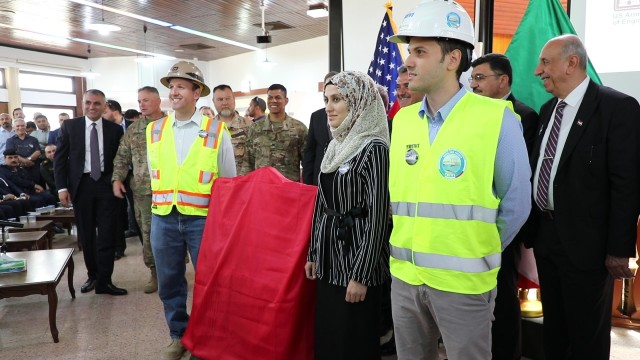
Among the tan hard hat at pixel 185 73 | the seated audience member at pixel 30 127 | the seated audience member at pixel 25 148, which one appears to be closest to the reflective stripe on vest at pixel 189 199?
the tan hard hat at pixel 185 73

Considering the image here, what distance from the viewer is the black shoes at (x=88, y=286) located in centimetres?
414

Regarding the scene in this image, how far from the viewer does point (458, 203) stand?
1360mm

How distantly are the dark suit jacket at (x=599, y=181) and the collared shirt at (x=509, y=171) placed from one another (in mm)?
624

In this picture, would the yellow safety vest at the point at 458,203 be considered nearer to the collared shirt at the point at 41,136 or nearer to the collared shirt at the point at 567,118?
the collared shirt at the point at 567,118

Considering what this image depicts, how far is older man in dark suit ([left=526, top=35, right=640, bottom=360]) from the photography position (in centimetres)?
182

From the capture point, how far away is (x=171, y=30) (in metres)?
10.7

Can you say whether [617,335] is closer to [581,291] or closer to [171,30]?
[581,291]

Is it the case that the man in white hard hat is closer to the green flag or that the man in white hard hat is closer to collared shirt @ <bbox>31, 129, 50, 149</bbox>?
the green flag

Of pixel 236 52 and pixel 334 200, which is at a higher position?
pixel 236 52

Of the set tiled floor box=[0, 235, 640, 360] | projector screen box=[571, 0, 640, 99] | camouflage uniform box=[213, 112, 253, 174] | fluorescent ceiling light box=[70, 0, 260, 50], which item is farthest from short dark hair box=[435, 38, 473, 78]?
fluorescent ceiling light box=[70, 0, 260, 50]

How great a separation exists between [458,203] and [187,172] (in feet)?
5.58

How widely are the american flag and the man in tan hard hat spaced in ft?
6.72

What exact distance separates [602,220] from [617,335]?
1.79 meters

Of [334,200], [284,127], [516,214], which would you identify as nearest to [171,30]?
[284,127]
